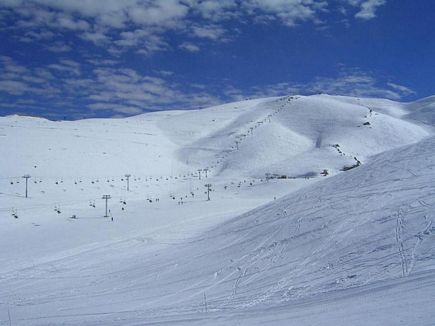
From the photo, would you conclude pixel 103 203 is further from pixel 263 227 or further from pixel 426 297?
pixel 426 297

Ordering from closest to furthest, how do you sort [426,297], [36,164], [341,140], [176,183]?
[426,297] → [36,164] → [176,183] → [341,140]

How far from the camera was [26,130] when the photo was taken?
181 feet

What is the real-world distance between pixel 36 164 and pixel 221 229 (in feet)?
88.0

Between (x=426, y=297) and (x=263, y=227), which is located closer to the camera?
(x=426, y=297)

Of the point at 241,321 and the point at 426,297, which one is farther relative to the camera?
the point at 241,321

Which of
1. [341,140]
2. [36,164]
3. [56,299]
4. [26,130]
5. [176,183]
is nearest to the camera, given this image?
[56,299]

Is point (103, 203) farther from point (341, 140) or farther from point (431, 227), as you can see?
point (341, 140)

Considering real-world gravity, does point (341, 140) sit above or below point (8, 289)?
above

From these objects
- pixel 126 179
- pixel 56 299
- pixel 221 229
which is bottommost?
pixel 56 299

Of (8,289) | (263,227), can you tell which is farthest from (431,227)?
(8,289)

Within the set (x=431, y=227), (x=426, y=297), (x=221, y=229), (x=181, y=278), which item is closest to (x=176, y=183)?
(x=221, y=229)

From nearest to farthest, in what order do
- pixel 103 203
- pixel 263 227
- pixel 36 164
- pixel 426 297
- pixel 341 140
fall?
pixel 426 297 < pixel 263 227 < pixel 103 203 < pixel 36 164 < pixel 341 140

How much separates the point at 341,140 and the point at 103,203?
132 ft

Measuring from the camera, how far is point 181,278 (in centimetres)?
1310
